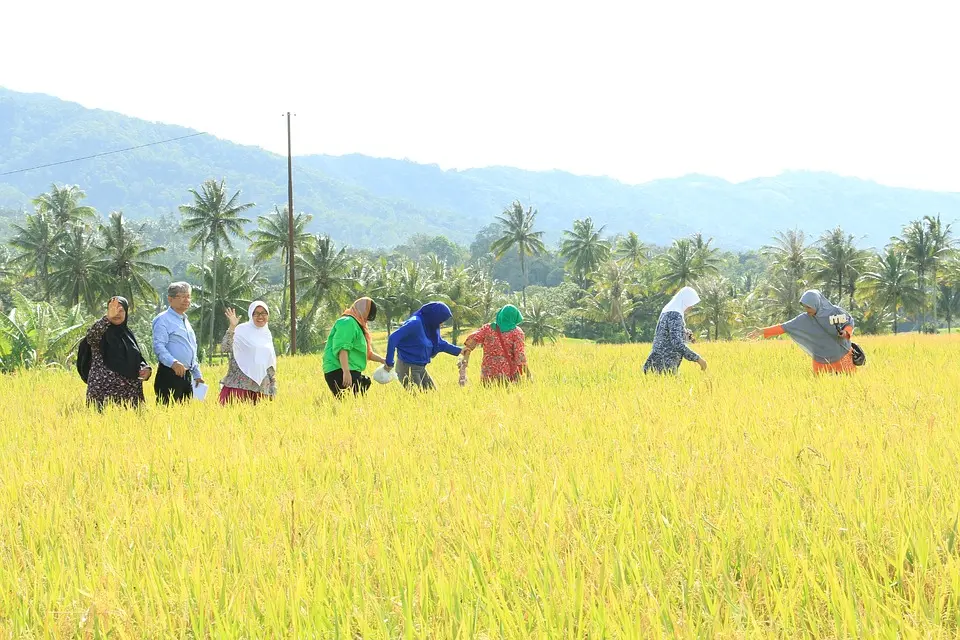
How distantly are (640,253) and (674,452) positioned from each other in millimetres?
71876

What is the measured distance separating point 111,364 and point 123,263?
4245 centimetres

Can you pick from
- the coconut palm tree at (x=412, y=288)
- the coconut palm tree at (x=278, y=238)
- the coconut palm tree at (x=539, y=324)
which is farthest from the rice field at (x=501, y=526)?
the coconut palm tree at (x=539, y=324)

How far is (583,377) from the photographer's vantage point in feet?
29.0

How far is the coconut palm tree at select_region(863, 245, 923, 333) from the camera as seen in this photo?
49406 millimetres

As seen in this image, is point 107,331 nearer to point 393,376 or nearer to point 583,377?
point 393,376

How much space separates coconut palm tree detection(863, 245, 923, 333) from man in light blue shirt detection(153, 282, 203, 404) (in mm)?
53019

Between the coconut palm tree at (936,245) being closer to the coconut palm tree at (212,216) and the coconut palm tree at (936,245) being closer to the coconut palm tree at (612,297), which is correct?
the coconut palm tree at (612,297)

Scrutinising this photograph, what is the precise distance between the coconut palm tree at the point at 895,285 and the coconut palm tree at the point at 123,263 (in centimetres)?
5017

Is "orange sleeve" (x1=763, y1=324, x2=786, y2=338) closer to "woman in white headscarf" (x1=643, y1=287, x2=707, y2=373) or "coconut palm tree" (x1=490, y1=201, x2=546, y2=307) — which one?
"woman in white headscarf" (x1=643, y1=287, x2=707, y2=373)

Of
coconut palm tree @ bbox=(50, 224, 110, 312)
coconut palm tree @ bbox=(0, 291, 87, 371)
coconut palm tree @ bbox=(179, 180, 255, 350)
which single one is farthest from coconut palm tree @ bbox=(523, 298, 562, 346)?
coconut palm tree @ bbox=(0, 291, 87, 371)

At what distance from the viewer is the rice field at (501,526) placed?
76.0 inches

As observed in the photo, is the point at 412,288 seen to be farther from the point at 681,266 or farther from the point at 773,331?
the point at 773,331

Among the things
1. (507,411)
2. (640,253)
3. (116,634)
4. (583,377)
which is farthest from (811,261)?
(116,634)

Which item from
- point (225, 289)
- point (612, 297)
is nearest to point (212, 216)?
point (225, 289)
